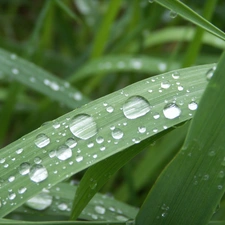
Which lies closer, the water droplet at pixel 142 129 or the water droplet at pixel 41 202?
the water droplet at pixel 142 129

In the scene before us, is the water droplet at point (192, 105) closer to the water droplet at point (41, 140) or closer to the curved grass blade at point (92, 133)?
the curved grass blade at point (92, 133)

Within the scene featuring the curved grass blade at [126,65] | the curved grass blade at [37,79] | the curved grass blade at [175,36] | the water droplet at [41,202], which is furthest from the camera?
the curved grass blade at [175,36]

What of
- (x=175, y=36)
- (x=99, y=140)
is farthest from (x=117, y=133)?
(x=175, y=36)

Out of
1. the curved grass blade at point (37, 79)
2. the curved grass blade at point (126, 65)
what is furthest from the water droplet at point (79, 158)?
the curved grass blade at point (126, 65)

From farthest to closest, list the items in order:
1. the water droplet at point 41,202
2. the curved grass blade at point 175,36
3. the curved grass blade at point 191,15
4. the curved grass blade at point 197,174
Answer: the curved grass blade at point 175,36
the water droplet at point 41,202
the curved grass blade at point 191,15
the curved grass blade at point 197,174

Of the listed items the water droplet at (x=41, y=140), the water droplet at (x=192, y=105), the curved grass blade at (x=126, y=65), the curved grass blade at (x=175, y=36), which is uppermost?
the curved grass blade at (x=175, y=36)

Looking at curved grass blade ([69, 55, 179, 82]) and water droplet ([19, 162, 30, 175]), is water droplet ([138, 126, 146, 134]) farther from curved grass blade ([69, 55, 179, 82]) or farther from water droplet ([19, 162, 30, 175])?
curved grass blade ([69, 55, 179, 82])

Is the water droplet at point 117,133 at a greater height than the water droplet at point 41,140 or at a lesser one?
lesser
